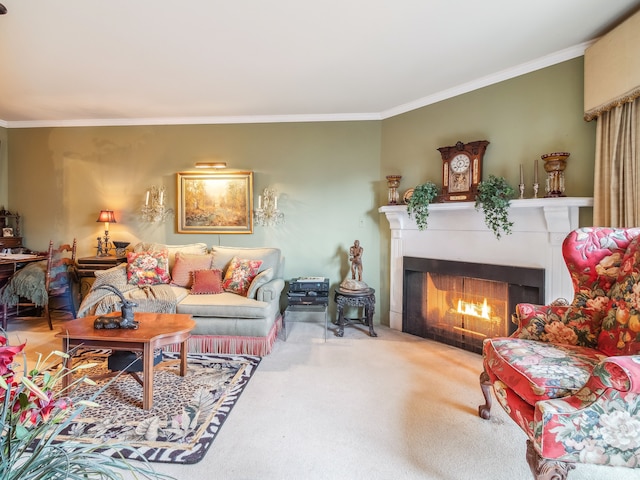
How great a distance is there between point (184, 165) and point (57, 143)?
178 centimetres

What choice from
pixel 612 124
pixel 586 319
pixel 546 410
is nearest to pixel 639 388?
pixel 546 410

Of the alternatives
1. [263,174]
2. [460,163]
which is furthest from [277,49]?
[460,163]

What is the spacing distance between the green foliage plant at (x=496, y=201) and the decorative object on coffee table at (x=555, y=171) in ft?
0.90

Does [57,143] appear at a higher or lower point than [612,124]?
higher

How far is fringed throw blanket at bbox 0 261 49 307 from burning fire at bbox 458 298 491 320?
15.0 ft

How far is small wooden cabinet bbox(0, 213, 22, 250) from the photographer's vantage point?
14.1ft

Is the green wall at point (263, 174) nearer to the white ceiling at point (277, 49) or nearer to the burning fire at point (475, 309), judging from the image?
the white ceiling at point (277, 49)

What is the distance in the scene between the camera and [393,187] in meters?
3.75

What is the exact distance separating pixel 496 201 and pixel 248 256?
261cm

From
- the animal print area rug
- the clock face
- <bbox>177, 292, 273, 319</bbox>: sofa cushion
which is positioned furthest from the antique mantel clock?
the animal print area rug

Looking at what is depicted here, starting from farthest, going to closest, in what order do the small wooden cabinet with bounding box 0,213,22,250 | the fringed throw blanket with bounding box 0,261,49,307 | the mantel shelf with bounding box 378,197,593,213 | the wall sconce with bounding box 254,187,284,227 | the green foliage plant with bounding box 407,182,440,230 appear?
the small wooden cabinet with bounding box 0,213,22,250
the wall sconce with bounding box 254,187,284,227
the fringed throw blanket with bounding box 0,261,49,307
the green foliage plant with bounding box 407,182,440,230
the mantel shelf with bounding box 378,197,593,213

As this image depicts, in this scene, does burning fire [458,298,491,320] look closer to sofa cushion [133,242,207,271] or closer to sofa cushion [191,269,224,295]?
sofa cushion [191,269,224,295]

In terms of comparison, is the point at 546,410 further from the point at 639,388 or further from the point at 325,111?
the point at 325,111

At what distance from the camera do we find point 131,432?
1.92 meters
